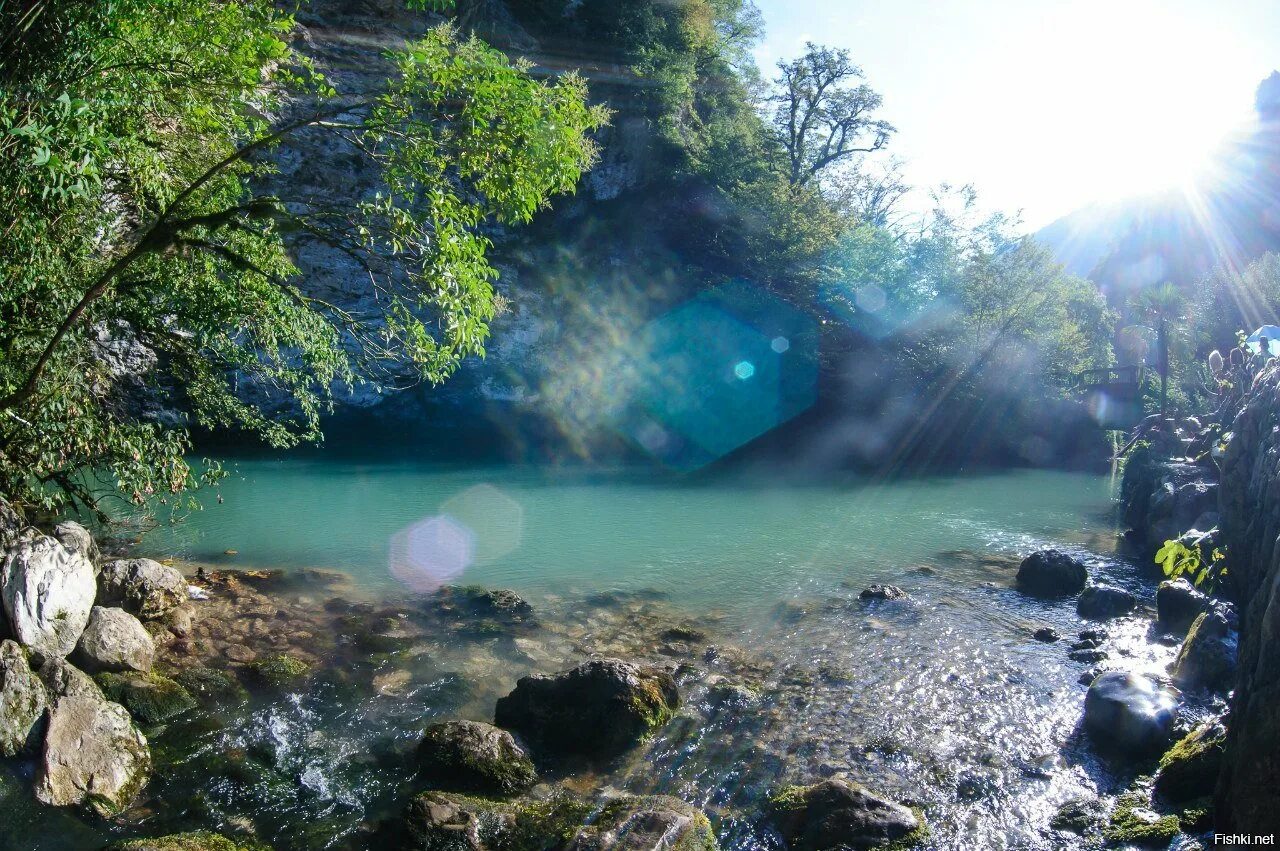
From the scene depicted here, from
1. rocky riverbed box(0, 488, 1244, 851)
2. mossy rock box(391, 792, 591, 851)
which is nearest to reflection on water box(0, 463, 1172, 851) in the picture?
rocky riverbed box(0, 488, 1244, 851)

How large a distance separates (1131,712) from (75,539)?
504 inches

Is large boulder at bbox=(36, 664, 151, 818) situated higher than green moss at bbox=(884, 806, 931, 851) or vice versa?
large boulder at bbox=(36, 664, 151, 818)

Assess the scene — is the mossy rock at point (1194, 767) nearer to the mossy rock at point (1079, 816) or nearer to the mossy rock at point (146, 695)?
the mossy rock at point (1079, 816)

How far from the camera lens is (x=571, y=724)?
7.68 metres

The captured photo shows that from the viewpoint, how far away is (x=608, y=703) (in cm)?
777

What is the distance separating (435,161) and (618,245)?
3410cm

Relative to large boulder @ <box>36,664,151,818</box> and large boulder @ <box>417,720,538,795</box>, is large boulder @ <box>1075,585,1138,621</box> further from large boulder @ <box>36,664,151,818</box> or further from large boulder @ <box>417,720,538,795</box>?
large boulder @ <box>36,664,151,818</box>

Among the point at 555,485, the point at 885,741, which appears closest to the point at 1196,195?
the point at 555,485

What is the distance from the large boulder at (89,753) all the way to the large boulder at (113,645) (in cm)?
101

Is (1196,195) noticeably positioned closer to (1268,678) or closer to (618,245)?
(618,245)

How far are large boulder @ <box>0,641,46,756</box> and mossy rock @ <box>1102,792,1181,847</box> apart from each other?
9.58m

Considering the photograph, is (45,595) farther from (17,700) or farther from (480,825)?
(480,825)

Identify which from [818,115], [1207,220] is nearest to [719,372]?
[818,115]

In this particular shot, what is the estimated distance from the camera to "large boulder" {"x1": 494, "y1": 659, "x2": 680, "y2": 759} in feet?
25.0
